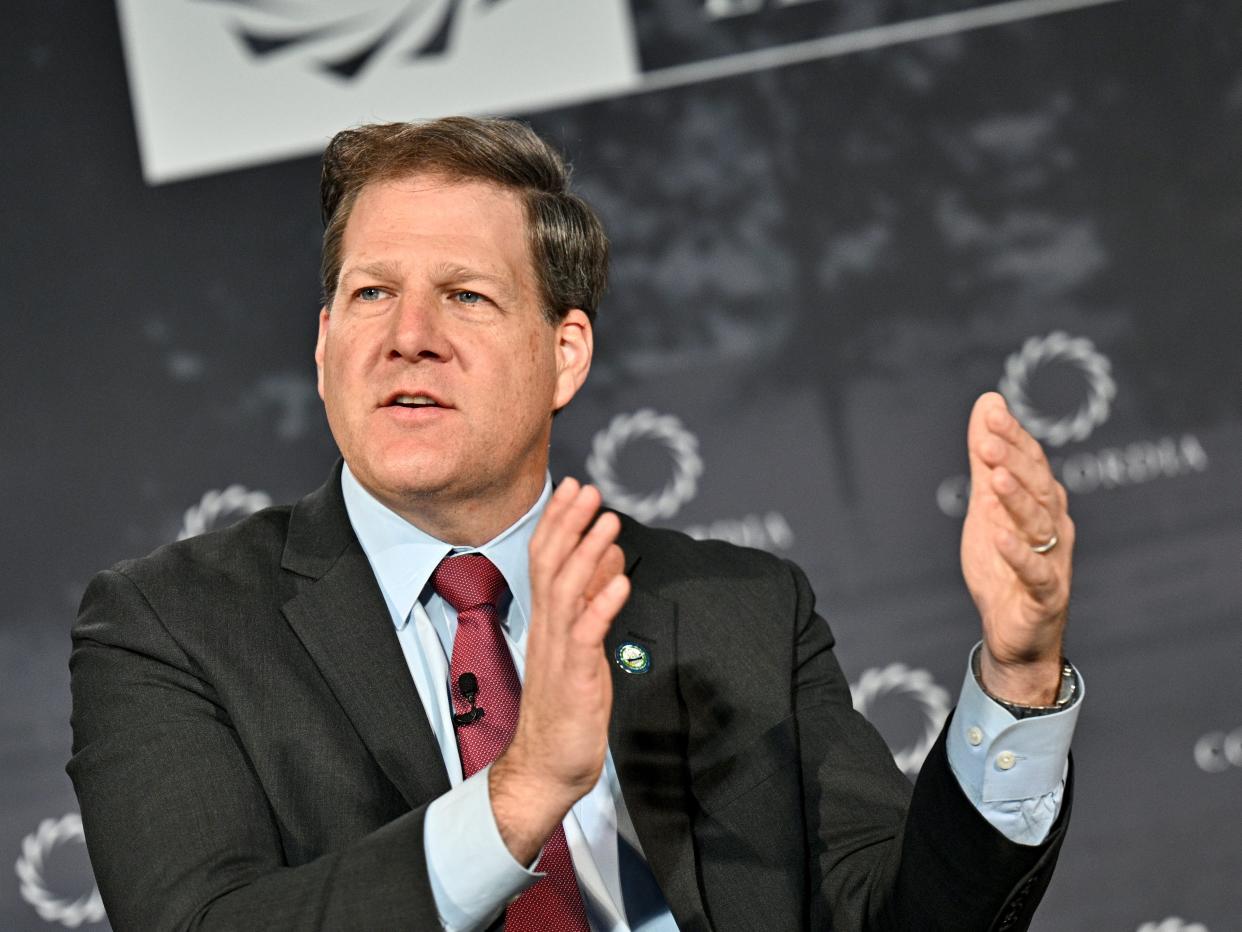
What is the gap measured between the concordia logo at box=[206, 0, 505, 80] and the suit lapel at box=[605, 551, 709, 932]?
5.89ft

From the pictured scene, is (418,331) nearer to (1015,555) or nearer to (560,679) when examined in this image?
(560,679)

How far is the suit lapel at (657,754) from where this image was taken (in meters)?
2.25

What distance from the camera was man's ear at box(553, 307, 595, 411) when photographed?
2.71 meters

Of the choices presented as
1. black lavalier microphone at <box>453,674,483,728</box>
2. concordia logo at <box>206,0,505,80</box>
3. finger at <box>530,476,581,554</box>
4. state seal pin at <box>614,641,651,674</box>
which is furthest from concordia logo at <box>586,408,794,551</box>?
finger at <box>530,476,581,554</box>

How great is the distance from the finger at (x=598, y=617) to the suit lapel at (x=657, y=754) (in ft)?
2.22

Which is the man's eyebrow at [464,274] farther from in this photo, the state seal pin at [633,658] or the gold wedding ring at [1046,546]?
the gold wedding ring at [1046,546]

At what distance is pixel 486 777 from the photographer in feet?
5.80

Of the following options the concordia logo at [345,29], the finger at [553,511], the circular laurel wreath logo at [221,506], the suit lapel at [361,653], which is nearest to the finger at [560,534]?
the finger at [553,511]

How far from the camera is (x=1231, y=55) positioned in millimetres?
3658

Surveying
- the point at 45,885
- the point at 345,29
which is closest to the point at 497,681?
the point at 45,885

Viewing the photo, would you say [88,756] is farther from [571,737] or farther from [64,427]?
[64,427]

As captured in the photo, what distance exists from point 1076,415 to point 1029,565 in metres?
1.96

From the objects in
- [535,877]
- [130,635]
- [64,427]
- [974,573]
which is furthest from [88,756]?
[64,427]

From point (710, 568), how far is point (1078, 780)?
1.50m
